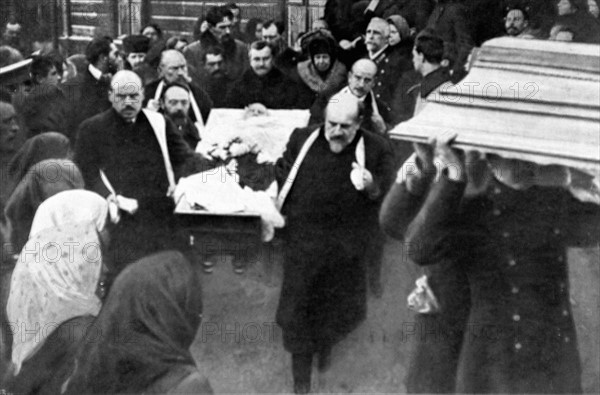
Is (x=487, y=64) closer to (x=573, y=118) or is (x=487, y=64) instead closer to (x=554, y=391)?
(x=573, y=118)

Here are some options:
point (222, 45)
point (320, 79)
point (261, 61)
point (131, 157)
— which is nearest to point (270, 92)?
point (261, 61)

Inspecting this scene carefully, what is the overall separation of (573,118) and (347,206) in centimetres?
Answer: 158

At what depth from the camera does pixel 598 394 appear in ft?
23.3

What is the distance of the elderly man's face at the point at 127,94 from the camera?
7.22m

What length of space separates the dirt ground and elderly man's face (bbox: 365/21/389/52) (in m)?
Answer: 1.35

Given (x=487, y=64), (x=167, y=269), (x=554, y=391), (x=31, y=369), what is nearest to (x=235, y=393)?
(x=167, y=269)

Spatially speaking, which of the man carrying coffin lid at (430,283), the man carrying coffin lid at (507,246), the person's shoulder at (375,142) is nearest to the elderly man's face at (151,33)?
the person's shoulder at (375,142)

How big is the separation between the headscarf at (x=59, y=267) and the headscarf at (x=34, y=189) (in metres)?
0.06

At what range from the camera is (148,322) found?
7281 mm

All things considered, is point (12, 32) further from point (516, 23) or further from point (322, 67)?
point (516, 23)

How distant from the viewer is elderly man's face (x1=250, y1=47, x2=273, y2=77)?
7164 millimetres

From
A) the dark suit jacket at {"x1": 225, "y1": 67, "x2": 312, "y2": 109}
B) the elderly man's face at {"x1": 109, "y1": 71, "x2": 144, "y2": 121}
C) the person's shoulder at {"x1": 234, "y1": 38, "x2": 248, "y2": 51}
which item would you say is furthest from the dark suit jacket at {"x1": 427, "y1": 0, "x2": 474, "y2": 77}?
the elderly man's face at {"x1": 109, "y1": 71, "x2": 144, "y2": 121}

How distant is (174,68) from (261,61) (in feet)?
1.98

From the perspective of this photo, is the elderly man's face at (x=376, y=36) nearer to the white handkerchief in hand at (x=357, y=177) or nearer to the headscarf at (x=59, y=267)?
the white handkerchief in hand at (x=357, y=177)
